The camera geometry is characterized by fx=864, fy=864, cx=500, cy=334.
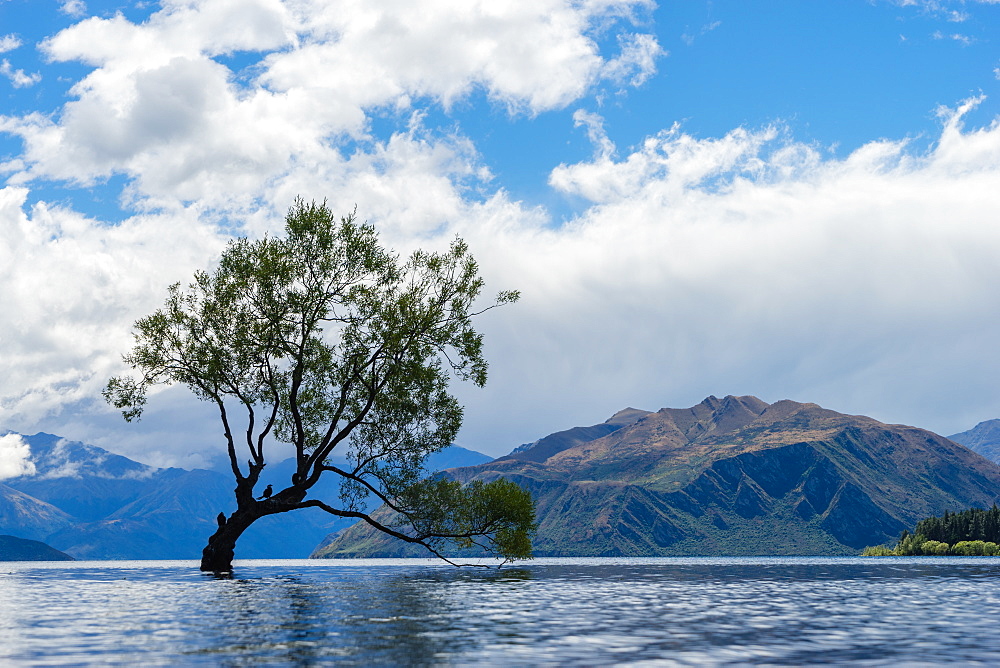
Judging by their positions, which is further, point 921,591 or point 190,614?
point 921,591

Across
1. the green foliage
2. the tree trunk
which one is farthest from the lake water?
the tree trunk

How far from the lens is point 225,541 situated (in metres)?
71.7

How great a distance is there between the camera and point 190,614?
111ft

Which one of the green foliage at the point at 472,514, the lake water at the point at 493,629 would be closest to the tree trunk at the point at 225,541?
the green foliage at the point at 472,514

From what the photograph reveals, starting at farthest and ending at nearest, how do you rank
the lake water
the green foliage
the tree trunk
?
the tree trunk < the green foliage < the lake water

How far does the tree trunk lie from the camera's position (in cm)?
6869

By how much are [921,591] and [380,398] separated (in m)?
38.5

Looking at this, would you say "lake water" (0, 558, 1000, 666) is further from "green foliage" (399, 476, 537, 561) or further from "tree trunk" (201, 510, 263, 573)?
"tree trunk" (201, 510, 263, 573)

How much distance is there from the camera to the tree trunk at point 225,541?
225 ft

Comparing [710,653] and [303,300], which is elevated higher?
[303,300]

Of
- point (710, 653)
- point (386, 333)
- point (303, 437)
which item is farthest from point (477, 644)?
point (303, 437)

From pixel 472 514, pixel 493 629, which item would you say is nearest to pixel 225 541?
pixel 472 514

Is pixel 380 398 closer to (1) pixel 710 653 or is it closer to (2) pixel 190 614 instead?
(2) pixel 190 614

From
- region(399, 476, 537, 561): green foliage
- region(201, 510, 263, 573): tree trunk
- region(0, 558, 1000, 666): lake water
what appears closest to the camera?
region(0, 558, 1000, 666): lake water
